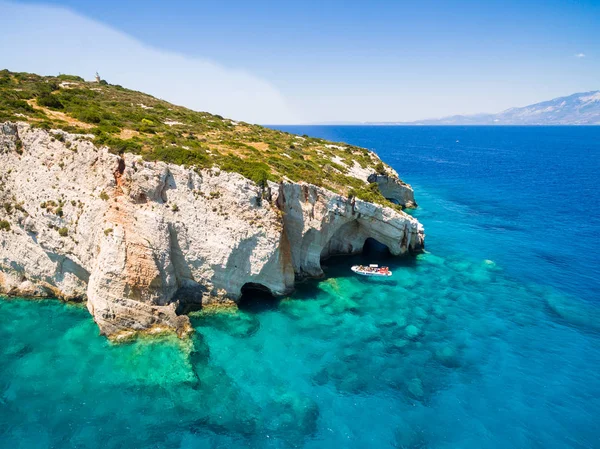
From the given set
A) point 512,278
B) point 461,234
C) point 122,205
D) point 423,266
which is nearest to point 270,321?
point 122,205

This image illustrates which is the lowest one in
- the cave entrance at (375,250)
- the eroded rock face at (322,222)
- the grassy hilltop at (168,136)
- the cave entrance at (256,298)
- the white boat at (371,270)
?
the cave entrance at (256,298)

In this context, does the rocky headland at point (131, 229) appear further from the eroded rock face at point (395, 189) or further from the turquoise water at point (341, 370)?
the eroded rock face at point (395, 189)

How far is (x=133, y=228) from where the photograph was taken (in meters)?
30.0

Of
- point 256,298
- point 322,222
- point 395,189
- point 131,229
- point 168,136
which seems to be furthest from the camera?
point 395,189

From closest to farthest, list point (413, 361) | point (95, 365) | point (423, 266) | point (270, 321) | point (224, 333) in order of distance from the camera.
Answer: point (95, 365)
point (413, 361)
point (224, 333)
point (270, 321)
point (423, 266)

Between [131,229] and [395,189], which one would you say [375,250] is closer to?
[395,189]

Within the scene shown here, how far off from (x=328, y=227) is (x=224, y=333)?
15811 mm

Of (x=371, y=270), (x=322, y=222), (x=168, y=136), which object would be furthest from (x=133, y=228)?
(x=371, y=270)

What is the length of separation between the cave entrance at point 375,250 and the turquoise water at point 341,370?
176 inches

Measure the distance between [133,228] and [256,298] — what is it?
13.1 metres

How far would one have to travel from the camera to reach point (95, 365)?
25250 mm

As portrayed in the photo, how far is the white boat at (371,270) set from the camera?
40.1 meters

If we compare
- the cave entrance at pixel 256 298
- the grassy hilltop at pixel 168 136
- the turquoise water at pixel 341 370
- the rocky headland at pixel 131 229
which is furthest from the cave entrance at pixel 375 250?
the cave entrance at pixel 256 298

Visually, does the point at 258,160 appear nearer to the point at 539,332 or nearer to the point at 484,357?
the point at 484,357
